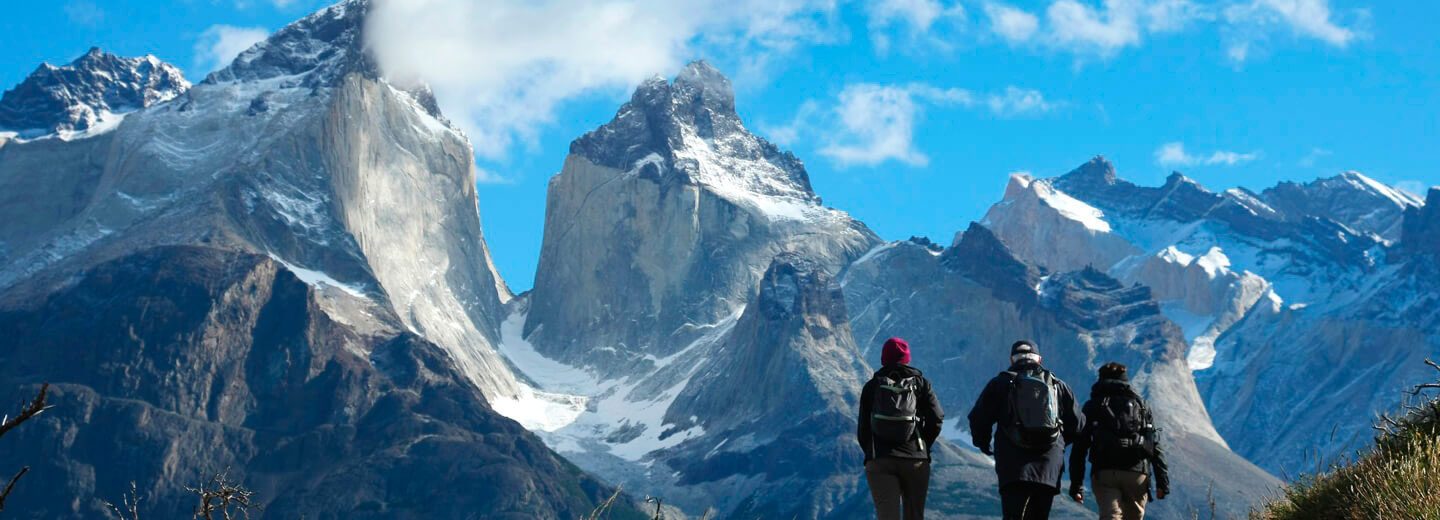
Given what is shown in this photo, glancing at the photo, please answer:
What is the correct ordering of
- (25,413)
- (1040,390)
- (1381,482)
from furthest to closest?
(1040,390)
(1381,482)
(25,413)

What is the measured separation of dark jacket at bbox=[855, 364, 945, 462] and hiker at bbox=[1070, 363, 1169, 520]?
2125 mm

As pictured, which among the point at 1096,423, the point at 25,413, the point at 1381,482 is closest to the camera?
the point at 25,413

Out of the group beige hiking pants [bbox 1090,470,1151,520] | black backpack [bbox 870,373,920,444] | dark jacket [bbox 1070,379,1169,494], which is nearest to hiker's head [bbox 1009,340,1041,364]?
dark jacket [bbox 1070,379,1169,494]

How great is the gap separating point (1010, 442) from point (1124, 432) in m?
2.01

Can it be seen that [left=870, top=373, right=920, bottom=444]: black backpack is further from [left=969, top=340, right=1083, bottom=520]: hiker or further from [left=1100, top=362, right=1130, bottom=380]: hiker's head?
[left=1100, top=362, right=1130, bottom=380]: hiker's head

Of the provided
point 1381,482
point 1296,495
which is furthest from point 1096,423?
point 1381,482

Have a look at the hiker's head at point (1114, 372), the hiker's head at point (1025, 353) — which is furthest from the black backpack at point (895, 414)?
the hiker's head at point (1114, 372)

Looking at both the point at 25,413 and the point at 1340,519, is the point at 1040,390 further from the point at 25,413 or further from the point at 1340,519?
the point at 25,413

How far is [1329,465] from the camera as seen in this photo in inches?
907

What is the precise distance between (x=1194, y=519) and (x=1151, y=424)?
304 cm

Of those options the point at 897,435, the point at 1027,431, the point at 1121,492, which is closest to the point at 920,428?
the point at 897,435

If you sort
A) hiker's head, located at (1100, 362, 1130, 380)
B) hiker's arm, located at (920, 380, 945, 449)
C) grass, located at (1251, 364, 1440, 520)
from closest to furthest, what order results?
grass, located at (1251, 364, 1440, 520) → hiker's arm, located at (920, 380, 945, 449) → hiker's head, located at (1100, 362, 1130, 380)

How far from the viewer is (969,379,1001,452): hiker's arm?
76.0 ft

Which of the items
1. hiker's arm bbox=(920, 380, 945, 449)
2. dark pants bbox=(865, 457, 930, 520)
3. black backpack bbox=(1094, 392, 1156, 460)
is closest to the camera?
dark pants bbox=(865, 457, 930, 520)
